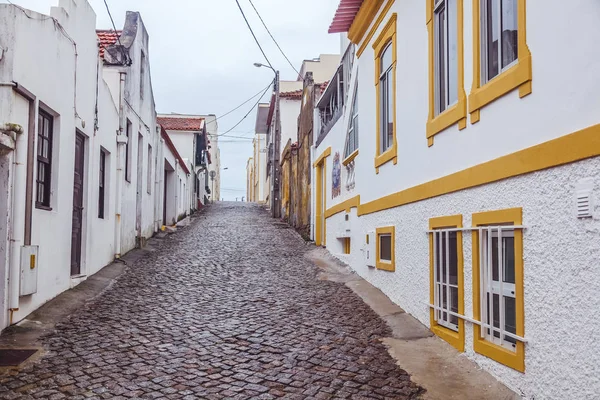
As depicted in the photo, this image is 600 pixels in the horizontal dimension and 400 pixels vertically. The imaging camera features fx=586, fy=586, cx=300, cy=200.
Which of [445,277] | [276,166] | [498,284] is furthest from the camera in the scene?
[276,166]

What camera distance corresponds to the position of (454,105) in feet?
19.8

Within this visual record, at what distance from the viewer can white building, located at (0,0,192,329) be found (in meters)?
Answer: 6.62

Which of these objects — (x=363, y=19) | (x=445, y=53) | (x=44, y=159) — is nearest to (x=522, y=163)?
(x=445, y=53)

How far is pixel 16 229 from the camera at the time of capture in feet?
21.9

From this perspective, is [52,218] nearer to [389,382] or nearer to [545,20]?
[389,382]

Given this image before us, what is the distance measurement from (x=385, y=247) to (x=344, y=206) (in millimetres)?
3134

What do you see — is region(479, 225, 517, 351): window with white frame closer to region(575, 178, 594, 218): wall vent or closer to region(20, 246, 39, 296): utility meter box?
region(575, 178, 594, 218): wall vent

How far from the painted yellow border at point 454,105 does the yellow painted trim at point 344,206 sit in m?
4.02

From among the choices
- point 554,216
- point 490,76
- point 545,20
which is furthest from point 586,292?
point 490,76

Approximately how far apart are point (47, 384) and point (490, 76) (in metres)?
4.80

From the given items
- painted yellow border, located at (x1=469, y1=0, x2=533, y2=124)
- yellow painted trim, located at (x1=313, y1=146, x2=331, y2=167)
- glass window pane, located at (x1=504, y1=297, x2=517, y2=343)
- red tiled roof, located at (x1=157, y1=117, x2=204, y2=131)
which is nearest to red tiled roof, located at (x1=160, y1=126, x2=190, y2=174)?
red tiled roof, located at (x1=157, y1=117, x2=204, y2=131)

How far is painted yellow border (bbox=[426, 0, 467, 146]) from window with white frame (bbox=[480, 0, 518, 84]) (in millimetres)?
400

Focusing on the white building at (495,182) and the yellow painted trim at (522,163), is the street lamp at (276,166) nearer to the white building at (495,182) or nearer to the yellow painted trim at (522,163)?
the white building at (495,182)

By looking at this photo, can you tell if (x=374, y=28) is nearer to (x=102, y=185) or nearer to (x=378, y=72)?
(x=378, y=72)
